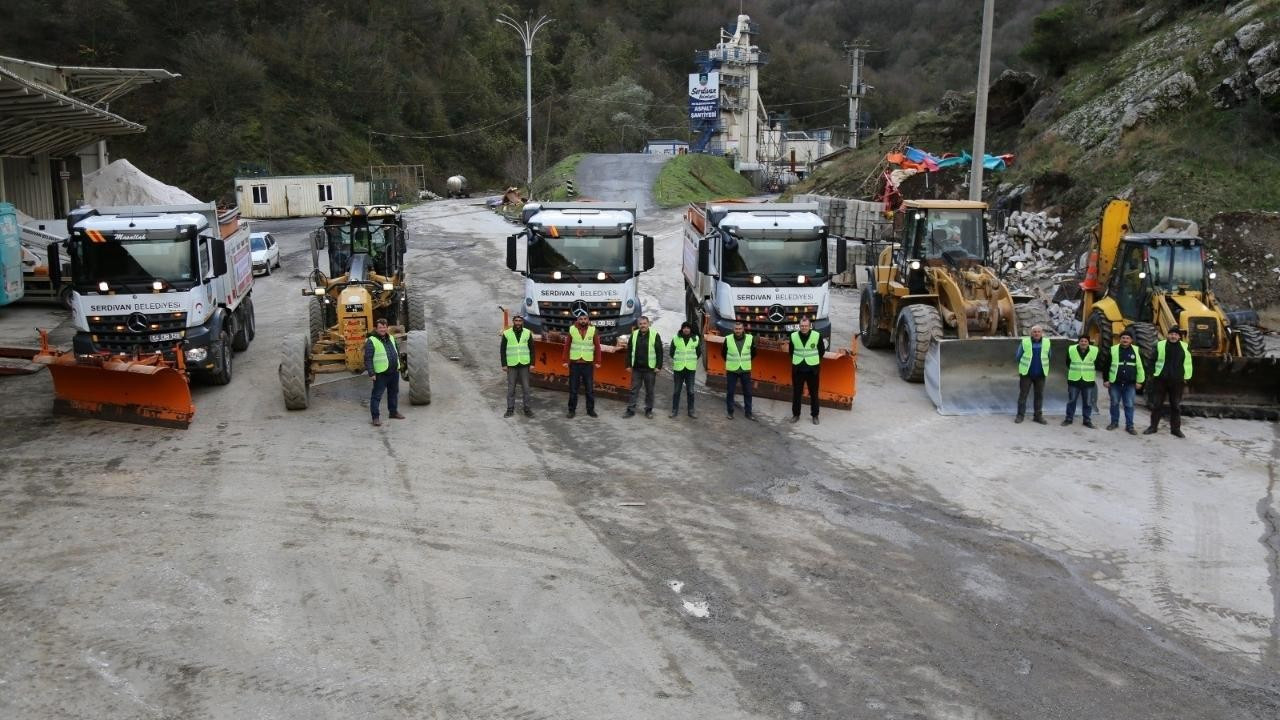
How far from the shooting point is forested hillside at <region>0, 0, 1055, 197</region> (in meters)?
60.2

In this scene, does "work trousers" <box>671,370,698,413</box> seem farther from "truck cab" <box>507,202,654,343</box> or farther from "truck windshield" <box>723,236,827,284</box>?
"truck windshield" <box>723,236,827,284</box>

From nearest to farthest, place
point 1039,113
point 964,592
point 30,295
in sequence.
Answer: point 964,592, point 30,295, point 1039,113

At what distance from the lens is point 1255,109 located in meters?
25.8

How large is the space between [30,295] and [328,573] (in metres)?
19.7

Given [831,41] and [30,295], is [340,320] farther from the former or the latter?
[831,41]

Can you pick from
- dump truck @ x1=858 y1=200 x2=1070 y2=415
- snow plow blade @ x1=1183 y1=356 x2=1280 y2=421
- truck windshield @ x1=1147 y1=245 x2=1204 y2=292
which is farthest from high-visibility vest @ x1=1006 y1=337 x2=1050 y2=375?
truck windshield @ x1=1147 y1=245 x2=1204 y2=292

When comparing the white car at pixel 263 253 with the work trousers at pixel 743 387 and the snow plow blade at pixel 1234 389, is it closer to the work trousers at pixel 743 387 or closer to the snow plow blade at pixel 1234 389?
the work trousers at pixel 743 387

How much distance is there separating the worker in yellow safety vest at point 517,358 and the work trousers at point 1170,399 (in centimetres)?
883


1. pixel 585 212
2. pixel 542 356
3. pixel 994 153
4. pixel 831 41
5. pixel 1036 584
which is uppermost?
pixel 831 41

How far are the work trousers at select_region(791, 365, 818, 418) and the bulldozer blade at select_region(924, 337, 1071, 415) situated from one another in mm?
2058

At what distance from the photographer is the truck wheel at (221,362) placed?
642 inches

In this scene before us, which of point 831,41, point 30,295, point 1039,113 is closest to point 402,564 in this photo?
point 30,295

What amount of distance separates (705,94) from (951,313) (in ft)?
183

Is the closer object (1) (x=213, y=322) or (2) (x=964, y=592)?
(2) (x=964, y=592)
